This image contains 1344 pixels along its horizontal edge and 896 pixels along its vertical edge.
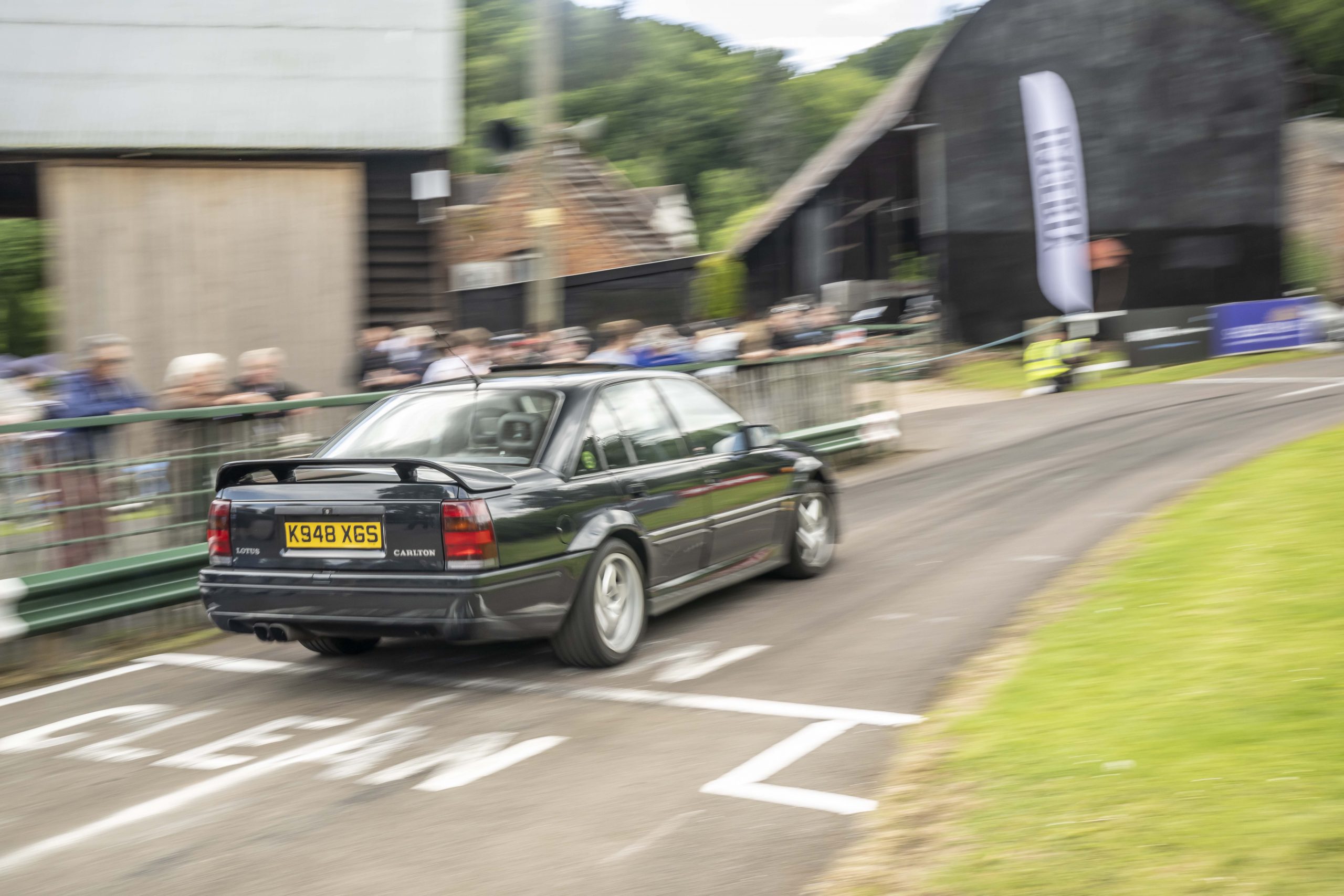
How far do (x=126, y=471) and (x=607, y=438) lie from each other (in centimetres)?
321

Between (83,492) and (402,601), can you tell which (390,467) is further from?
(83,492)

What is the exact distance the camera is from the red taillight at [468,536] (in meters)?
5.87

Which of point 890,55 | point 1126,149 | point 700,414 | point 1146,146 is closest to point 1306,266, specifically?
point 1146,146

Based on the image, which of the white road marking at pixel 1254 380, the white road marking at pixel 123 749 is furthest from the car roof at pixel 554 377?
the white road marking at pixel 1254 380

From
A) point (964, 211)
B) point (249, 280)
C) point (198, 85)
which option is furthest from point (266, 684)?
point (964, 211)

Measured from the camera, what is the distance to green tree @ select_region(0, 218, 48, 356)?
53.2 m

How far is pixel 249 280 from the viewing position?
51.5 feet

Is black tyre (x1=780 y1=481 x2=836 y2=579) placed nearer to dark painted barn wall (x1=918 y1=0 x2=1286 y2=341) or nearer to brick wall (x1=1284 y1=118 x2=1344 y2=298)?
dark painted barn wall (x1=918 y1=0 x2=1286 y2=341)

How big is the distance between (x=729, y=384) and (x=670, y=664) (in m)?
6.81

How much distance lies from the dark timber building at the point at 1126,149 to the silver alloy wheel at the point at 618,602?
2798 cm

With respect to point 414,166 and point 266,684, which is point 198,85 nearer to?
point 414,166

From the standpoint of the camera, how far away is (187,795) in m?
4.93

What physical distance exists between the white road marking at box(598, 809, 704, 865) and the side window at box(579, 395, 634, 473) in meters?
2.59

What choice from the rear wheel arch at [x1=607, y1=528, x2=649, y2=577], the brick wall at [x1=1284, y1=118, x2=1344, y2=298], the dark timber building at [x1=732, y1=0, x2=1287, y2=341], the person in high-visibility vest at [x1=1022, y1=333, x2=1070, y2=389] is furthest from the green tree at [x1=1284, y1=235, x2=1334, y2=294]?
the rear wheel arch at [x1=607, y1=528, x2=649, y2=577]
